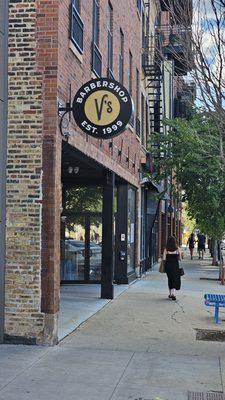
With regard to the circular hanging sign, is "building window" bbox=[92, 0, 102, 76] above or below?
above

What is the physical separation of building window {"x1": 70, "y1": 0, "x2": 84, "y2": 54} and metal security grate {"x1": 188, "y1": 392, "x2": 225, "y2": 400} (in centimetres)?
572

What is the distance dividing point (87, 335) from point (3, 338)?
1.51 meters

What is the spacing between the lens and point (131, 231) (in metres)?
17.9

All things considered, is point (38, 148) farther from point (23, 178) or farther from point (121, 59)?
point (121, 59)

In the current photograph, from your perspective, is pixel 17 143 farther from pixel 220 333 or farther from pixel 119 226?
pixel 119 226

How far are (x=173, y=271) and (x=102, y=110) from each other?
6.27 m

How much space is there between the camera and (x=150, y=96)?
77.2 ft

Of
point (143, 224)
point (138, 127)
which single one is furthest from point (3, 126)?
point (143, 224)

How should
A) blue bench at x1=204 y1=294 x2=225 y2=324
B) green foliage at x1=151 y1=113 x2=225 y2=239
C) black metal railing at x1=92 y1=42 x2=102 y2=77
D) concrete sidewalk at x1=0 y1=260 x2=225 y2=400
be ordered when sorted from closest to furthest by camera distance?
1. concrete sidewalk at x1=0 y1=260 x2=225 y2=400
2. blue bench at x1=204 y1=294 x2=225 y2=324
3. black metal railing at x1=92 y1=42 x2=102 y2=77
4. green foliage at x1=151 y1=113 x2=225 y2=239

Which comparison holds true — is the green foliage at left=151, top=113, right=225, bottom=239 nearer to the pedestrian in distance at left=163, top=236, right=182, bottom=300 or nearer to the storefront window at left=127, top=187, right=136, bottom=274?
the storefront window at left=127, top=187, right=136, bottom=274

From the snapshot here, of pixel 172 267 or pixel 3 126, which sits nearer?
pixel 3 126

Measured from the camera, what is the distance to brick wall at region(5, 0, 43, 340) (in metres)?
7.94

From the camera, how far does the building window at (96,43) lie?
35.9ft

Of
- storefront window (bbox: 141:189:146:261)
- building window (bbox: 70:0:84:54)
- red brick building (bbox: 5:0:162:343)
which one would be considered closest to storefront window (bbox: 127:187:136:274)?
storefront window (bbox: 141:189:146:261)
